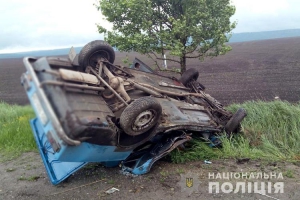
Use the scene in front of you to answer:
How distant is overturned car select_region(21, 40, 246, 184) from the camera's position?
3.11 metres

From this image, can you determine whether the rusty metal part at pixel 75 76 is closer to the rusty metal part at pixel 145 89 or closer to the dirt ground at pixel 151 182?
the rusty metal part at pixel 145 89

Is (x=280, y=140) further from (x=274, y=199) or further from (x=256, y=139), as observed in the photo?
(x=274, y=199)

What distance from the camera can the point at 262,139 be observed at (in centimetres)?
600

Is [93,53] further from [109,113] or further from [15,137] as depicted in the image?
[15,137]

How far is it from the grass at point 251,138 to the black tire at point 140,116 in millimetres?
1157

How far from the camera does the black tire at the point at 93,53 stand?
5051mm

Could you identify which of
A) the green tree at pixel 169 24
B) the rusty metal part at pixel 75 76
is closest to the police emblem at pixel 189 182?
the rusty metal part at pixel 75 76

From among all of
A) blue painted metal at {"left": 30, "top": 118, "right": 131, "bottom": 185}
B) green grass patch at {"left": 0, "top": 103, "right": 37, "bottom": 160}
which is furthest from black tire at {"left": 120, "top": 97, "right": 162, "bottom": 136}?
green grass patch at {"left": 0, "top": 103, "right": 37, "bottom": 160}

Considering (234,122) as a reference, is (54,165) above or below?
below

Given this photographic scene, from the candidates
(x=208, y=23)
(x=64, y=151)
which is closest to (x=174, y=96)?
(x=208, y=23)

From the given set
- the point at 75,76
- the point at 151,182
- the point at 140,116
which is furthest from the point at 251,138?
the point at 75,76

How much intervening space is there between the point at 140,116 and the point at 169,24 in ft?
12.8

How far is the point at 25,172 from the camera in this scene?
538 cm

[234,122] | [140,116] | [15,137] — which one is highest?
[140,116]
